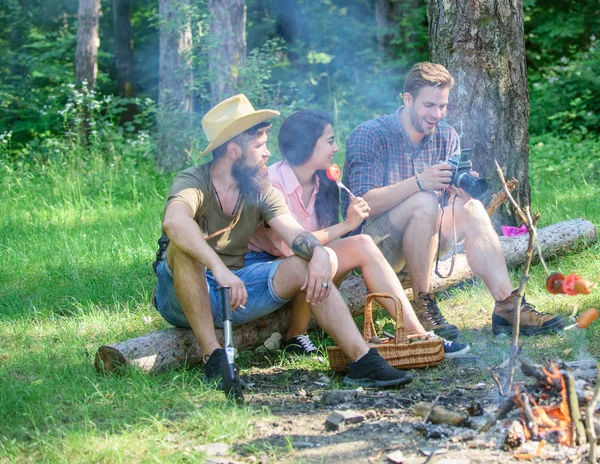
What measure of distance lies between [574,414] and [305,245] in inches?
59.3

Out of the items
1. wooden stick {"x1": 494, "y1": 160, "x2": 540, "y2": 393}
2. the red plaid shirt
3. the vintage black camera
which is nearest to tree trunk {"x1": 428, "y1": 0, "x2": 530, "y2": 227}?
the red plaid shirt

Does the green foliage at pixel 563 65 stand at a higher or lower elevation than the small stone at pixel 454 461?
higher

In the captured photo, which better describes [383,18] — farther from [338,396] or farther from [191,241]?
[338,396]

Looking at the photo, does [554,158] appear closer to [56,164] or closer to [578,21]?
[578,21]

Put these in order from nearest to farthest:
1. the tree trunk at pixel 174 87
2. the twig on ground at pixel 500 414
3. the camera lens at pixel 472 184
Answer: the twig on ground at pixel 500 414
the camera lens at pixel 472 184
the tree trunk at pixel 174 87

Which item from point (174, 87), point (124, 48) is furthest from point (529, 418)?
point (124, 48)

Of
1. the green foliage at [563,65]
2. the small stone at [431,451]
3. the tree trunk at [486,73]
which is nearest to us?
the small stone at [431,451]

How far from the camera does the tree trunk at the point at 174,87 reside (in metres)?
9.05

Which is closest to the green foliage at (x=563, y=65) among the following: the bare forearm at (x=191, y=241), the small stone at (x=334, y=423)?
the bare forearm at (x=191, y=241)

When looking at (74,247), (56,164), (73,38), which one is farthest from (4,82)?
(74,247)

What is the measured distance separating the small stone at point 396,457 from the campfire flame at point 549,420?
0.47 metres

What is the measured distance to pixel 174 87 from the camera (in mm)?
10656

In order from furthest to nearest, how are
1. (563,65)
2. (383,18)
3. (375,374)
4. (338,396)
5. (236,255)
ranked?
(383,18) → (563,65) → (236,255) → (375,374) → (338,396)

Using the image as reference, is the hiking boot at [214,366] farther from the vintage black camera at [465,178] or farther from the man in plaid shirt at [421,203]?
the vintage black camera at [465,178]
